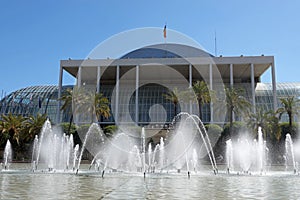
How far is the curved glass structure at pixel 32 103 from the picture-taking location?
5947 centimetres

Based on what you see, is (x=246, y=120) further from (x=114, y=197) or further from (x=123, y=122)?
(x=114, y=197)

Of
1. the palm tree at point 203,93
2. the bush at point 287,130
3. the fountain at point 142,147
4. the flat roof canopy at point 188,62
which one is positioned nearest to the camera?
the fountain at point 142,147

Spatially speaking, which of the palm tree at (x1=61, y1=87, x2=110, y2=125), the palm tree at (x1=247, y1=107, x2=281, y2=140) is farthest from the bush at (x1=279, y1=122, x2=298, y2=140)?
the palm tree at (x1=61, y1=87, x2=110, y2=125)

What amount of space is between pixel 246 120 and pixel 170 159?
47.1ft

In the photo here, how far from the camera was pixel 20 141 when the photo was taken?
44.8 metres

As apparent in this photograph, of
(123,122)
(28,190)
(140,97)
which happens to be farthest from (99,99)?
(28,190)

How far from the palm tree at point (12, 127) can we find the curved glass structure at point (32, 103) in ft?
41.0

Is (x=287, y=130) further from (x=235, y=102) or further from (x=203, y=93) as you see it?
(x=203, y=93)

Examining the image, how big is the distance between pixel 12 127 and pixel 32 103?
687 inches

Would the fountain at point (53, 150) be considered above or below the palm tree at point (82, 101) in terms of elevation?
below

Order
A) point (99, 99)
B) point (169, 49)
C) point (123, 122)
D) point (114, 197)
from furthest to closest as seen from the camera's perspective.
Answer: point (169, 49) < point (123, 122) < point (99, 99) < point (114, 197)

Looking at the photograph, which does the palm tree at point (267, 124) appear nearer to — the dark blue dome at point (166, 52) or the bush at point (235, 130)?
the bush at point (235, 130)

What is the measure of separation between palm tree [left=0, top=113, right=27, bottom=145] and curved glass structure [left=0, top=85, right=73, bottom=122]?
1251 cm

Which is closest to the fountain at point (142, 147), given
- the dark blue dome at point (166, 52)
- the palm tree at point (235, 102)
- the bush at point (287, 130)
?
the bush at point (287, 130)
